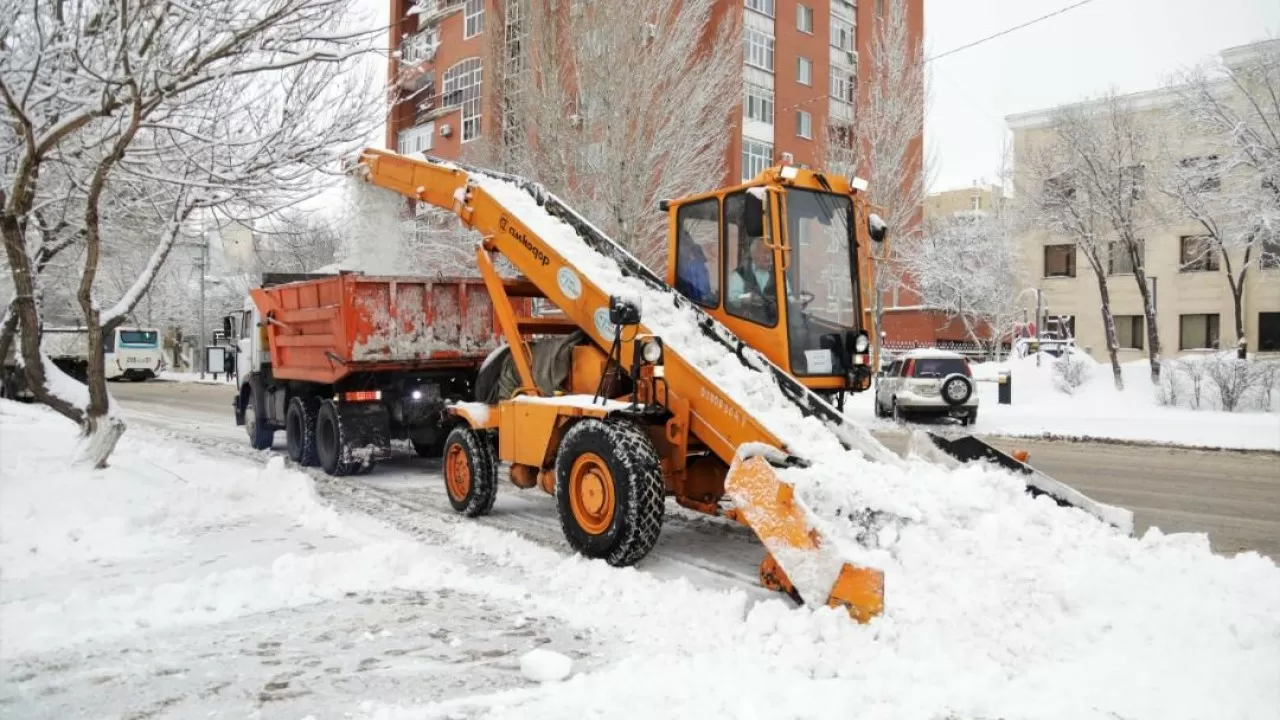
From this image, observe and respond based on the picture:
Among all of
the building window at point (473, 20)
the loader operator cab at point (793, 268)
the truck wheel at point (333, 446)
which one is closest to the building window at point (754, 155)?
the building window at point (473, 20)

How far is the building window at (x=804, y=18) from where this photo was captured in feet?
128

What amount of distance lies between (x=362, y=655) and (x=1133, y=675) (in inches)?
145

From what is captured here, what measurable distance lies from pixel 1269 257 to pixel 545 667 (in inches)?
1213

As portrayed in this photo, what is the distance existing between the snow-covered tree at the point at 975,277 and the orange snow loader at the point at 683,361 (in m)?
34.4

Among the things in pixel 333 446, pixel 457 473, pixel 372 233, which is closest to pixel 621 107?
pixel 372 233

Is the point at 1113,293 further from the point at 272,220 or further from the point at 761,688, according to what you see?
the point at 761,688

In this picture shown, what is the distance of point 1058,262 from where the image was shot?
41.2 m

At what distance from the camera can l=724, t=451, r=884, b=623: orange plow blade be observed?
180 inches

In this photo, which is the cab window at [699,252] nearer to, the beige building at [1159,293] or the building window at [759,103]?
the beige building at [1159,293]

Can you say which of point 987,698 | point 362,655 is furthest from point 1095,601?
point 362,655

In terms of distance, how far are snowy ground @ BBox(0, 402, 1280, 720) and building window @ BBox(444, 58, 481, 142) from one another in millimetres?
26815

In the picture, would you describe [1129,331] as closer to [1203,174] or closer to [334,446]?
[1203,174]

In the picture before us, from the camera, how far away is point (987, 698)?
12.9 feet

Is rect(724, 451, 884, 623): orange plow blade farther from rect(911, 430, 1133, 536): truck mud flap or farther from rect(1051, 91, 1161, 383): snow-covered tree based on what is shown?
rect(1051, 91, 1161, 383): snow-covered tree
